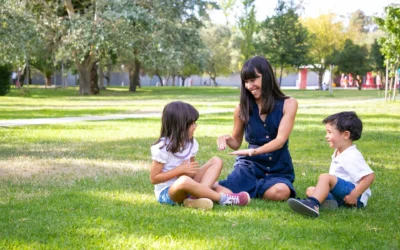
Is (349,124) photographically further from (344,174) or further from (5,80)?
(5,80)

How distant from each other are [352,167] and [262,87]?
3.61 feet

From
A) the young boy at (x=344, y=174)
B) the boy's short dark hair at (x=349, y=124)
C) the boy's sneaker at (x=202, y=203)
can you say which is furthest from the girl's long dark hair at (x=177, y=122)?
the boy's short dark hair at (x=349, y=124)

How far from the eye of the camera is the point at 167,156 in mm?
4926

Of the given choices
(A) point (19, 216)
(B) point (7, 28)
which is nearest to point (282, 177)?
(A) point (19, 216)

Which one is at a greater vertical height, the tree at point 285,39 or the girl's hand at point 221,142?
the tree at point 285,39

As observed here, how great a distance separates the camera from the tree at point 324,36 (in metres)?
60.7

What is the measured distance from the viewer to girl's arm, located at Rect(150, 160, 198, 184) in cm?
487

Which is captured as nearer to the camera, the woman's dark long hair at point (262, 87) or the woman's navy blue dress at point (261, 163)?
the woman's dark long hair at point (262, 87)

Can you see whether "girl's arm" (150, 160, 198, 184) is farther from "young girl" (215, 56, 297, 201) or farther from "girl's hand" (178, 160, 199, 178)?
"young girl" (215, 56, 297, 201)

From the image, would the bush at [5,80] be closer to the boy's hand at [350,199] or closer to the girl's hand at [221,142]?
the girl's hand at [221,142]

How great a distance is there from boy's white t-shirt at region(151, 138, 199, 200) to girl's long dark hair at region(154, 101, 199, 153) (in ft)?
0.21

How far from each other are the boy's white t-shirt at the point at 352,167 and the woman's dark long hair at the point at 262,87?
80 centimetres

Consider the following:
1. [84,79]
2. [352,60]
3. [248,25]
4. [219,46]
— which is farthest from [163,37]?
[219,46]

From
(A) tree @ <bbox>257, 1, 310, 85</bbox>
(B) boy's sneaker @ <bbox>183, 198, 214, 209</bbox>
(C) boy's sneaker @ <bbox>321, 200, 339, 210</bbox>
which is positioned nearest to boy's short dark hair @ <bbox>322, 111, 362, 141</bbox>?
(C) boy's sneaker @ <bbox>321, 200, 339, 210</bbox>
